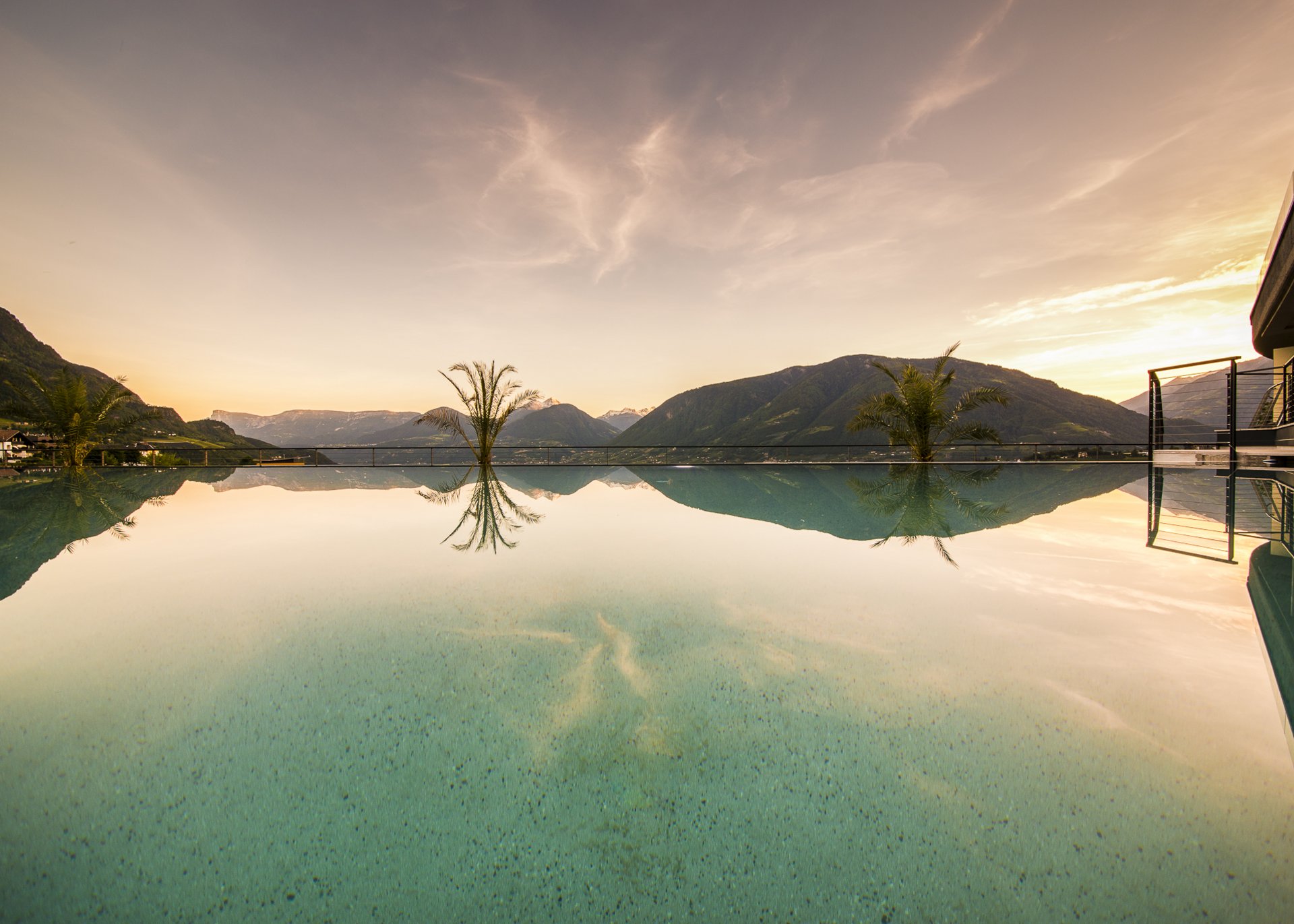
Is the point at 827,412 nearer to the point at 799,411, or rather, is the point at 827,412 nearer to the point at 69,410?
the point at 799,411

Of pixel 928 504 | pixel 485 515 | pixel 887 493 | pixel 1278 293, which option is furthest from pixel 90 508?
pixel 1278 293

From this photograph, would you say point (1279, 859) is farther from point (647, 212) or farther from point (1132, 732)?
point (647, 212)

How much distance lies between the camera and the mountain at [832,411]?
253ft

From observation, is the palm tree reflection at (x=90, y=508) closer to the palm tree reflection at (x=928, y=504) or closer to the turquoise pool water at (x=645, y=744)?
the turquoise pool water at (x=645, y=744)

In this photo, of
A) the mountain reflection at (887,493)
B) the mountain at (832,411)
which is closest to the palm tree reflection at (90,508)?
the mountain reflection at (887,493)

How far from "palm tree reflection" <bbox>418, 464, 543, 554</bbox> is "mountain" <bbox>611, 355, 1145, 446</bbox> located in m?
37.4

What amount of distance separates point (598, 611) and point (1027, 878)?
1.84 m

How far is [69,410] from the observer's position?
506 inches

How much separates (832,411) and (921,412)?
100366 millimetres

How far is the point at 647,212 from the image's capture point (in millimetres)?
14797

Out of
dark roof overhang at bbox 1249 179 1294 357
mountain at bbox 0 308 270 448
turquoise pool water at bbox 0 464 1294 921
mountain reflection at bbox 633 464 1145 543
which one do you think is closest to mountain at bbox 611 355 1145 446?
dark roof overhang at bbox 1249 179 1294 357

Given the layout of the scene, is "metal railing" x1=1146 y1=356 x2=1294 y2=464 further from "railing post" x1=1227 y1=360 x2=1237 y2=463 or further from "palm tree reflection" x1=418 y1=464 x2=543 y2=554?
"palm tree reflection" x1=418 y1=464 x2=543 y2=554

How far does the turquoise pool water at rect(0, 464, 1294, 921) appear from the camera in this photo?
2.78 ft

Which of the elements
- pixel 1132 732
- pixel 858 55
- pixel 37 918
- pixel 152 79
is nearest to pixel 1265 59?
pixel 858 55
